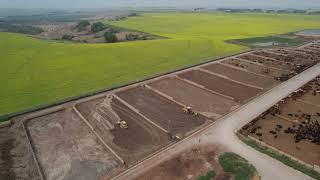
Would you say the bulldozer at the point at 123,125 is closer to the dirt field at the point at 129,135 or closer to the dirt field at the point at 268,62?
the dirt field at the point at 129,135

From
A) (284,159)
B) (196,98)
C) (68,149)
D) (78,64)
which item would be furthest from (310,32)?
(68,149)

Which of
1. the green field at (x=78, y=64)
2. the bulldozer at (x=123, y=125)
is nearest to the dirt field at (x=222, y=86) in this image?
the green field at (x=78, y=64)

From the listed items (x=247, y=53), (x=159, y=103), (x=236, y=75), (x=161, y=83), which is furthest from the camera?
(x=247, y=53)

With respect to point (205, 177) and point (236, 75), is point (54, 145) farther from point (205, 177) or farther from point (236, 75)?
point (236, 75)

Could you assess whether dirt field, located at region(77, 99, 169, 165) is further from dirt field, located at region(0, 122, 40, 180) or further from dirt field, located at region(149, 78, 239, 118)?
dirt field, located at region(149, 78, 239, 118)

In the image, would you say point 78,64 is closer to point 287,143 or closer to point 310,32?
point 287,143

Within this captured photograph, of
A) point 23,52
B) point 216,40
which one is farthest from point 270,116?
point 23,52
